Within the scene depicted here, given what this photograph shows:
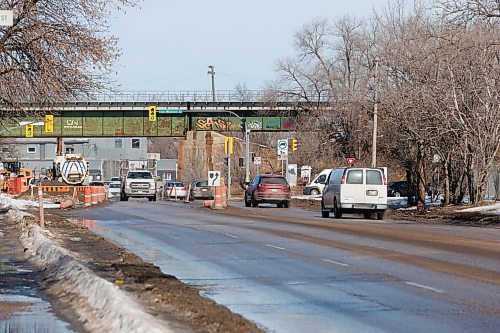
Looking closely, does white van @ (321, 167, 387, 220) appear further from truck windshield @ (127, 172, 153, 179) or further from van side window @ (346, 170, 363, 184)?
truck windshield @ (127, 172, 153, 179)

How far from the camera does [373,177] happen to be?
35656 mm

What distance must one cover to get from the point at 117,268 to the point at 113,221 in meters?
17.9

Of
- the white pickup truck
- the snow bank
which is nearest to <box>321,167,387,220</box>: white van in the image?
the snow bank

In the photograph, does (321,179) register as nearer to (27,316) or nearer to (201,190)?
(201,190)

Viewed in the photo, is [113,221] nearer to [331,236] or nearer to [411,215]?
[331,236]

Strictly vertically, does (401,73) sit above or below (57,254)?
above

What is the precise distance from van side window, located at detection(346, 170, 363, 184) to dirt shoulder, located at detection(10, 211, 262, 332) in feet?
55.2

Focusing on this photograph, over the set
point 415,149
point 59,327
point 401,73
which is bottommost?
point 59,327

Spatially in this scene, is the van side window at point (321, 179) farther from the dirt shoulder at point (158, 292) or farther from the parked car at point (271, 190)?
the dirt shoulder at point (158, 292)

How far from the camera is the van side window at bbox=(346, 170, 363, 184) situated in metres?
35.2

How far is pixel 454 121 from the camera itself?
38.5 metres

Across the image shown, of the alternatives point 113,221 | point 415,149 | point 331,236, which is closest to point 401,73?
point 415,149

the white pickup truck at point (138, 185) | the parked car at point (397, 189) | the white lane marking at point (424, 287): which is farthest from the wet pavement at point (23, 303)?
the parked car at point (397, 189)

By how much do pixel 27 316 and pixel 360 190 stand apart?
2548 centimetres
